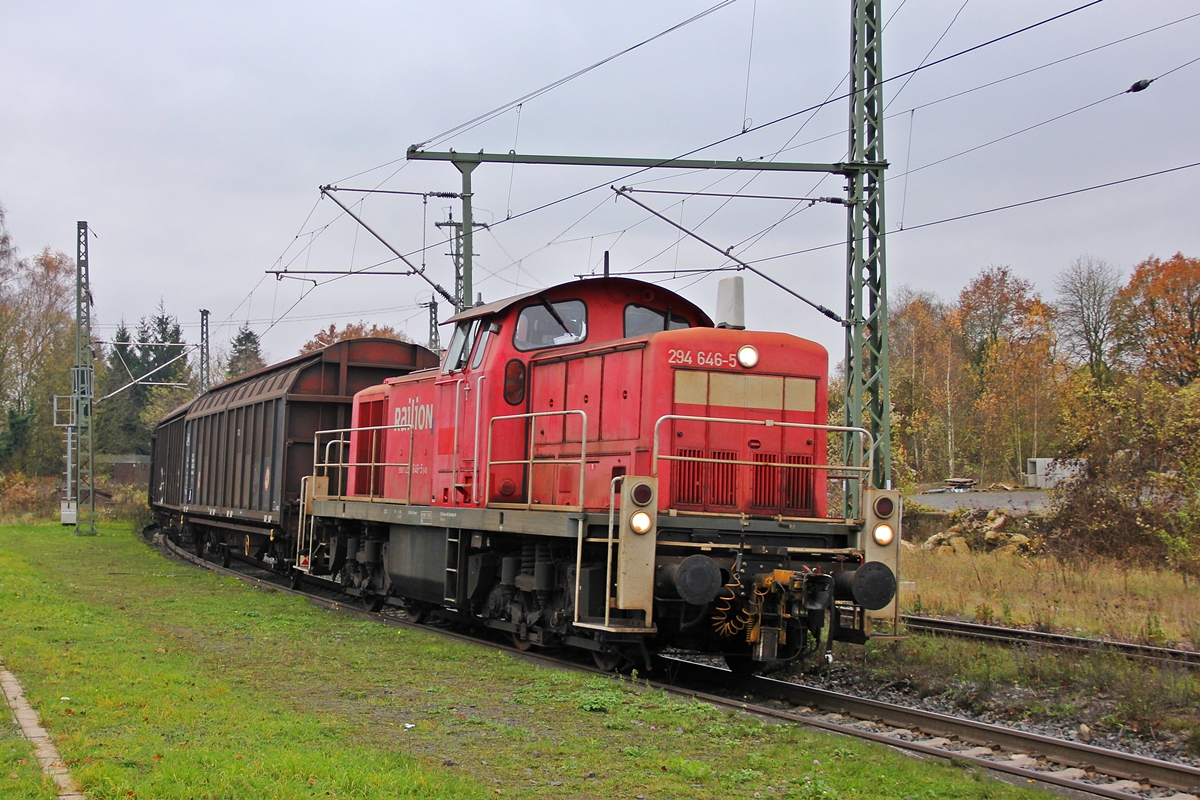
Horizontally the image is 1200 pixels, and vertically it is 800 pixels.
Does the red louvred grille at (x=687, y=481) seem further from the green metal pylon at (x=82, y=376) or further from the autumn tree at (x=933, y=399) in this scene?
the autumn tree at (x=933, y=399)

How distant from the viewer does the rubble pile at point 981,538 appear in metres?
21.3

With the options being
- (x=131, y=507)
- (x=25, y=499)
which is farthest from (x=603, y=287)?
(x=25, y=499)

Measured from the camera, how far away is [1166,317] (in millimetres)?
42656

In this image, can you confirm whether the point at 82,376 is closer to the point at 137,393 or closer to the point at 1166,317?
the point at 1166,317

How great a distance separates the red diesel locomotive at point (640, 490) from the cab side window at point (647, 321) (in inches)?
0.6

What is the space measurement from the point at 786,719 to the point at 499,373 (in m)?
4.77

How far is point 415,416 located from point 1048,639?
7.76 m

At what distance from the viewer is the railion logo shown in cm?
1281

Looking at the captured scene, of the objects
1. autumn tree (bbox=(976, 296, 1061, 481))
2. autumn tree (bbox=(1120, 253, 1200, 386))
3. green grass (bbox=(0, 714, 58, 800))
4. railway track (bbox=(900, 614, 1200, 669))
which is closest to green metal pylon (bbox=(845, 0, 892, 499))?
railway track (bbox=(900, 614, 1200, 669))

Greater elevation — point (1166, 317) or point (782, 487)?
point (1166, 317)

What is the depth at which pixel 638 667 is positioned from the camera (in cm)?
1035

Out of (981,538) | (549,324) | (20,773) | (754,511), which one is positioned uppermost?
(549,324)

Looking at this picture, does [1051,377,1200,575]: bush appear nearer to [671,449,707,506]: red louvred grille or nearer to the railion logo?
[671,449,707,506]: red louvred grille

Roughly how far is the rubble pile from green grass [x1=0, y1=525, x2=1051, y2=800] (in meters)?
14.0
